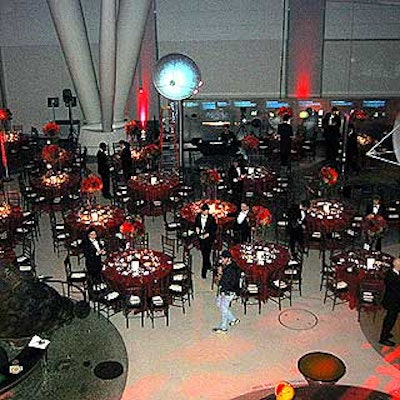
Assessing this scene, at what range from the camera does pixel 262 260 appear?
13.1 meters

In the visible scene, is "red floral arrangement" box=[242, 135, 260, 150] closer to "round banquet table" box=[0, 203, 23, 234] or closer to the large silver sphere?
the large silver sphere

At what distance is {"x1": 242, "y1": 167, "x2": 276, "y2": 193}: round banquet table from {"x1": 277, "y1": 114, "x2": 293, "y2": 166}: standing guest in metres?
3.35

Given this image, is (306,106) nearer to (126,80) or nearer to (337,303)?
(126,80)

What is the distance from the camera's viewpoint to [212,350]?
38.3ft

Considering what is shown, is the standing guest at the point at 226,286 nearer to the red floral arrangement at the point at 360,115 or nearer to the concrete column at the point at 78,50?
the concrete column at the point at 78,50

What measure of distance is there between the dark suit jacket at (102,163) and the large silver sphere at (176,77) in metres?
3.77

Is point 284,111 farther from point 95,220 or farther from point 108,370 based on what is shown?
point 108,370

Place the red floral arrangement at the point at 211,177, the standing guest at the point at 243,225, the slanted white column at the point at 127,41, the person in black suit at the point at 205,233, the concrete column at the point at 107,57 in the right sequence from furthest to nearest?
1. the slanted white column at the point at 127,41
2. the concrete column at the point at 107,57
3. the red floral arrangement at the point at 211,177
4. the standing guest at the point at 243,225
5. the person in black suit at the point at 205,233

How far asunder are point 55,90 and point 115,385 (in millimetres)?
18167

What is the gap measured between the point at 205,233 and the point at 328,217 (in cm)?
326

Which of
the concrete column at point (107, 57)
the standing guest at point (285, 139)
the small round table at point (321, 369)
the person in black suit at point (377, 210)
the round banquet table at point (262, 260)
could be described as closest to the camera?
the small round table at point (321, 369)

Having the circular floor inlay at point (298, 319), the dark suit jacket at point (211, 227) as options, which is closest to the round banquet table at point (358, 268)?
the circular floor inlay at point (298, 319)

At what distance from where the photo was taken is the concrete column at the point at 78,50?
20938 millimetres

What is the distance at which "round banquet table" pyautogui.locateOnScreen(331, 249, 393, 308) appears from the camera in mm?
12531
